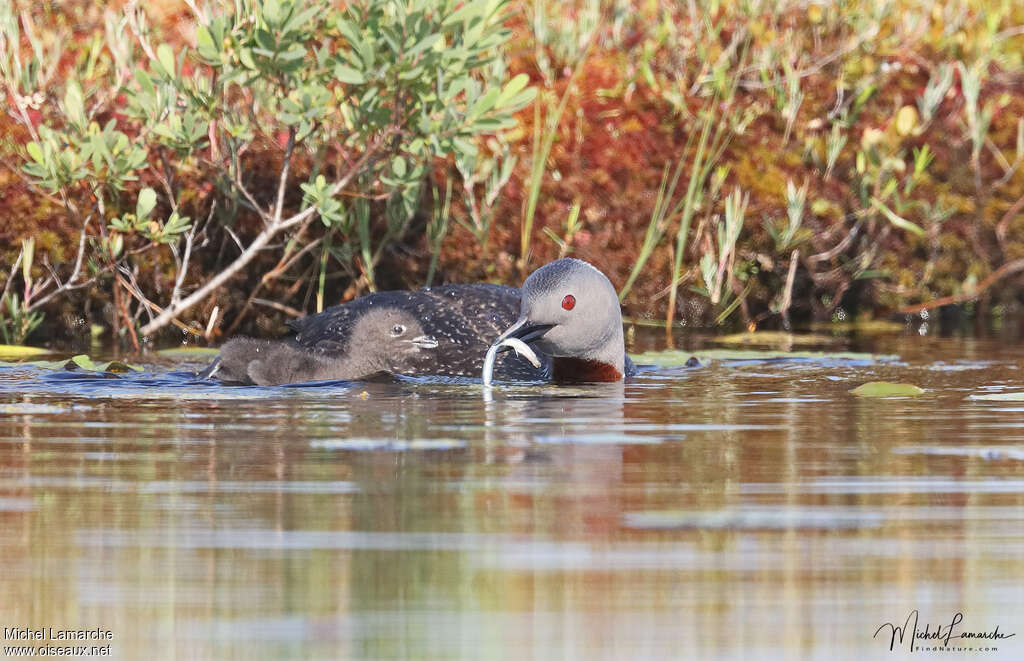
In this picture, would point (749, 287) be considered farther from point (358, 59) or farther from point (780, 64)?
point (358, 59)

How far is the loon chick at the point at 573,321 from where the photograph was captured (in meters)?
7.72

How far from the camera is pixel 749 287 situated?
37.6 ft

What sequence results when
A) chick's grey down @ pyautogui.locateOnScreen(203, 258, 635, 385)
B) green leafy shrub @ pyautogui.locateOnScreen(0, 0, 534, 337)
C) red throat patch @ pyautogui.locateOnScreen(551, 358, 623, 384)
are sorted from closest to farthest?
chick's grey down @ pyautogui.locateOnScreen(203, 258, 635, 385) < red throat patch @ pyautogui.locateOnScreen(551, 358, 623, 384) < green leafy shrub @ pyautogui.locateOnScreen(0, 0, 534, 337)

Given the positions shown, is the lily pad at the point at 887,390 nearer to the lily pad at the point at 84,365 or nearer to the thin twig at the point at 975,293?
the lily pad at the point at 84,365

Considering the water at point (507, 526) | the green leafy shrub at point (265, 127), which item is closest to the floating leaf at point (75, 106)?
the green leafy shrub at point (265, 127)

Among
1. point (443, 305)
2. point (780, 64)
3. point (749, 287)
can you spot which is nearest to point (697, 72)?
point (780, 64)

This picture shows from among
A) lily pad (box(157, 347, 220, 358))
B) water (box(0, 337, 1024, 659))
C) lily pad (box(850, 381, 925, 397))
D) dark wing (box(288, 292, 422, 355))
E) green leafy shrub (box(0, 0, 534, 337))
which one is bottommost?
water (box(0, 337, 1024, 659))

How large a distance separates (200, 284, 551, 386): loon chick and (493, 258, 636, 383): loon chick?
347 mm

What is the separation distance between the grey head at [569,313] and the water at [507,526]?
84 cm

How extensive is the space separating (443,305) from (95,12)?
18.6 ft

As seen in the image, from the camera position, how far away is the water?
131 inches

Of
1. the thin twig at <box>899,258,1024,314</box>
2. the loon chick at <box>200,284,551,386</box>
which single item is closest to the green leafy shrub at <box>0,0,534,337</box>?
the loon chick at <box>200,284,551,386</box>
